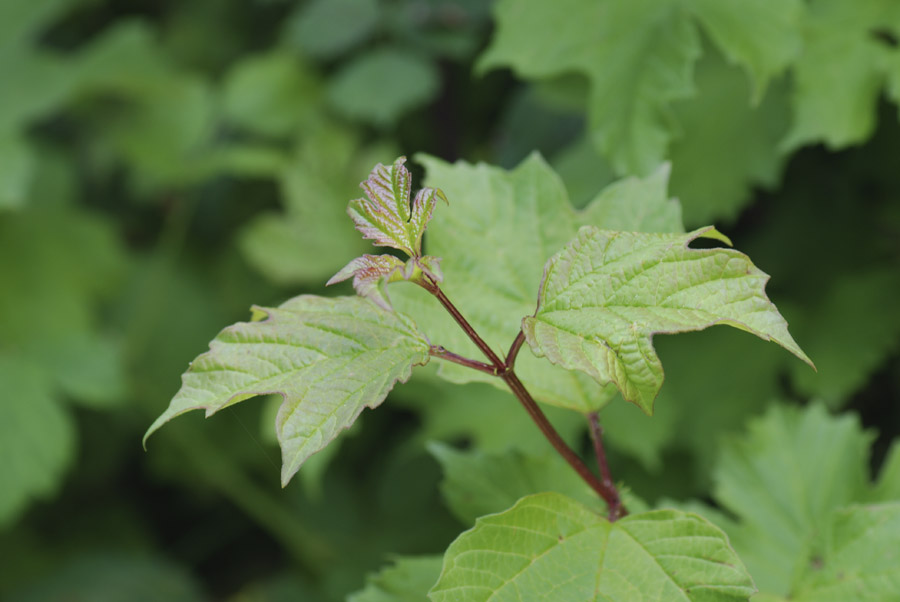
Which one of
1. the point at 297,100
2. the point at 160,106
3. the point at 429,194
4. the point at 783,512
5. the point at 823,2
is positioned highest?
the point at 160,106

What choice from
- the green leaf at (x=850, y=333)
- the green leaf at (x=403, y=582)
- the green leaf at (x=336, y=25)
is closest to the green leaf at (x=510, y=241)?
the green leaf at (x=403, y=582)

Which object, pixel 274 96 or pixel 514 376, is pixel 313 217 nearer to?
pixel 274 96

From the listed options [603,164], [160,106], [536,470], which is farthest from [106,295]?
[536,470]

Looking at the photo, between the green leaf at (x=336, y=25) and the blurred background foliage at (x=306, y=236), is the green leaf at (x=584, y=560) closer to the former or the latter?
the blurred background foliage at (x=306, y=236)

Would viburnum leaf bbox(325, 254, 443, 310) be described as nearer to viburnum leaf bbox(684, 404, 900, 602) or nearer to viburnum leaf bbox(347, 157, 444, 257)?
viburnum leaf bbox(347, 157, 444, 257)

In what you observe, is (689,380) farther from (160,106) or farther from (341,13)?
(160,106)

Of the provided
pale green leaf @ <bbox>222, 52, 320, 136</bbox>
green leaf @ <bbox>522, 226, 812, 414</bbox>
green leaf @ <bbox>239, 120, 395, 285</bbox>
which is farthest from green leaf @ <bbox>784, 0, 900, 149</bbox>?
pale green leaf @ <bbox>222, 52, 320, 136</bbox>
